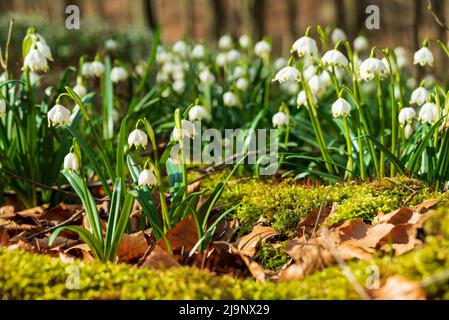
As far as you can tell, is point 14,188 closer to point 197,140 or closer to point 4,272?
point 197,140

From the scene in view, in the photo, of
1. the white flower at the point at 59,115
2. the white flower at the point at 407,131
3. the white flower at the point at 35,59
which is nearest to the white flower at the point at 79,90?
the white flower at the point at 35,59

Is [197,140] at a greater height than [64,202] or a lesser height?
greater

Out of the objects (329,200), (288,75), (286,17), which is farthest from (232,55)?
(286,17)

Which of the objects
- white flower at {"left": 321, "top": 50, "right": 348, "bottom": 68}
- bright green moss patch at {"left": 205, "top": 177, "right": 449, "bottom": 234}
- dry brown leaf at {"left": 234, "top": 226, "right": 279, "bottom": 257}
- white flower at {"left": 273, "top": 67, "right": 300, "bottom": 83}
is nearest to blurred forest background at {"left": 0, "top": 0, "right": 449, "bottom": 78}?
white flower at {"left": 321, "top": 50, "right": 348, "bottom": 68}

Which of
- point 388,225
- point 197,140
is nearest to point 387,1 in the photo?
point 197,140

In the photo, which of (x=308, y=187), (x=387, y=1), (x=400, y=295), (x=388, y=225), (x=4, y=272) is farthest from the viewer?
(x=387, y=1)
